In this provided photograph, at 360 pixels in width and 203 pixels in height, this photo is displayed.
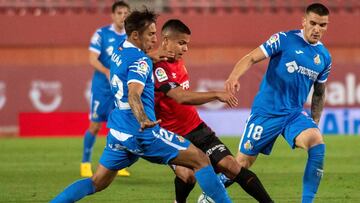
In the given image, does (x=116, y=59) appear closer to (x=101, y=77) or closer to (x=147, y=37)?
(x=147, y=37)

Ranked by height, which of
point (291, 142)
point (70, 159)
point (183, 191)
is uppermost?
point (291, 142)

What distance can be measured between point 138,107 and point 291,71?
7.06 ft

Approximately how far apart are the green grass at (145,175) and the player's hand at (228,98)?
2.45m

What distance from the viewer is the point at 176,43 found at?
7.41 m

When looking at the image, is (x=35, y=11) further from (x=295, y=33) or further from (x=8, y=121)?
(x=295, y=33)

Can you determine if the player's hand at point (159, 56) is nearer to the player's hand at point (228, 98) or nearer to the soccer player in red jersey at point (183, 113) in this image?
the soccer player in red jersey at point (183, 113)

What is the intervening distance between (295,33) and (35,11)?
506 inches

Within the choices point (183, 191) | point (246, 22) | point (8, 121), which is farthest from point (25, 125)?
point (183, 191)

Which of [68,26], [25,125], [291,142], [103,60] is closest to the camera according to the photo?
[291,142]

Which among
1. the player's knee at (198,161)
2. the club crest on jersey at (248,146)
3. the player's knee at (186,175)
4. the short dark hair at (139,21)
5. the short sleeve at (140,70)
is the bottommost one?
the player's knee at (186,175)

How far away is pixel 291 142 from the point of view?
25.9ft

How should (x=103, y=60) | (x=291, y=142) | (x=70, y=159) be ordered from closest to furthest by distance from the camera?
(x=291, y=142), (x=103, y=60), (x=70, y=159)

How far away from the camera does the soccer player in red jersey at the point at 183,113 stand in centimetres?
719

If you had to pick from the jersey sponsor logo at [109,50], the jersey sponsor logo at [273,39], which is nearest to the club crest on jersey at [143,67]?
the jersey sponsor logo at [273,39]
